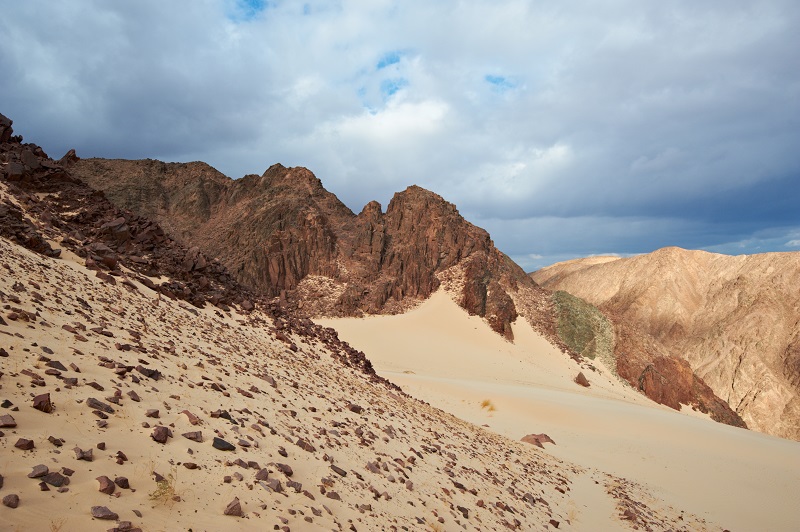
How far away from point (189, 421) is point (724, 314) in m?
73.3

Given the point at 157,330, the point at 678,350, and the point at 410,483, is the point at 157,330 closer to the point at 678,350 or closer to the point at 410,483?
the point at 410,483

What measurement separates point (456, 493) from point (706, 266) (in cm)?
8046

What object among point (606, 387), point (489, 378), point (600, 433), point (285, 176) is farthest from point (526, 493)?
point (285, 176)

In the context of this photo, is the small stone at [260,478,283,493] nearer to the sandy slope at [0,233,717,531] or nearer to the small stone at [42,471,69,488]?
the sandy slope at [0,233,717,531]

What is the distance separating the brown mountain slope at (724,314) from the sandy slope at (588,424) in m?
11.4

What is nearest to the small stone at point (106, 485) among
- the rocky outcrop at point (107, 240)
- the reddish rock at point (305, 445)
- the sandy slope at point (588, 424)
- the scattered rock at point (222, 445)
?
the scattered rock at point (222, 445)

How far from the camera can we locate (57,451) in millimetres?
4332

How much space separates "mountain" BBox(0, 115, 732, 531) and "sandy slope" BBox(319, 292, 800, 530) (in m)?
1.62

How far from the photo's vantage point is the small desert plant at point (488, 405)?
19650 millimetres

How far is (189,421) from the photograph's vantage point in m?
6.00

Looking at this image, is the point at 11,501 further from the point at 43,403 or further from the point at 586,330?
the point at 586,330

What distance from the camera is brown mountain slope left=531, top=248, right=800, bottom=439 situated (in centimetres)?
4919

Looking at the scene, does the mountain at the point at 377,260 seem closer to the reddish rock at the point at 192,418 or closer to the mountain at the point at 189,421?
the mountain at the point at 189,421

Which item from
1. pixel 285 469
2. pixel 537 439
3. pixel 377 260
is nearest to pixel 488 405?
pixel 537 439
